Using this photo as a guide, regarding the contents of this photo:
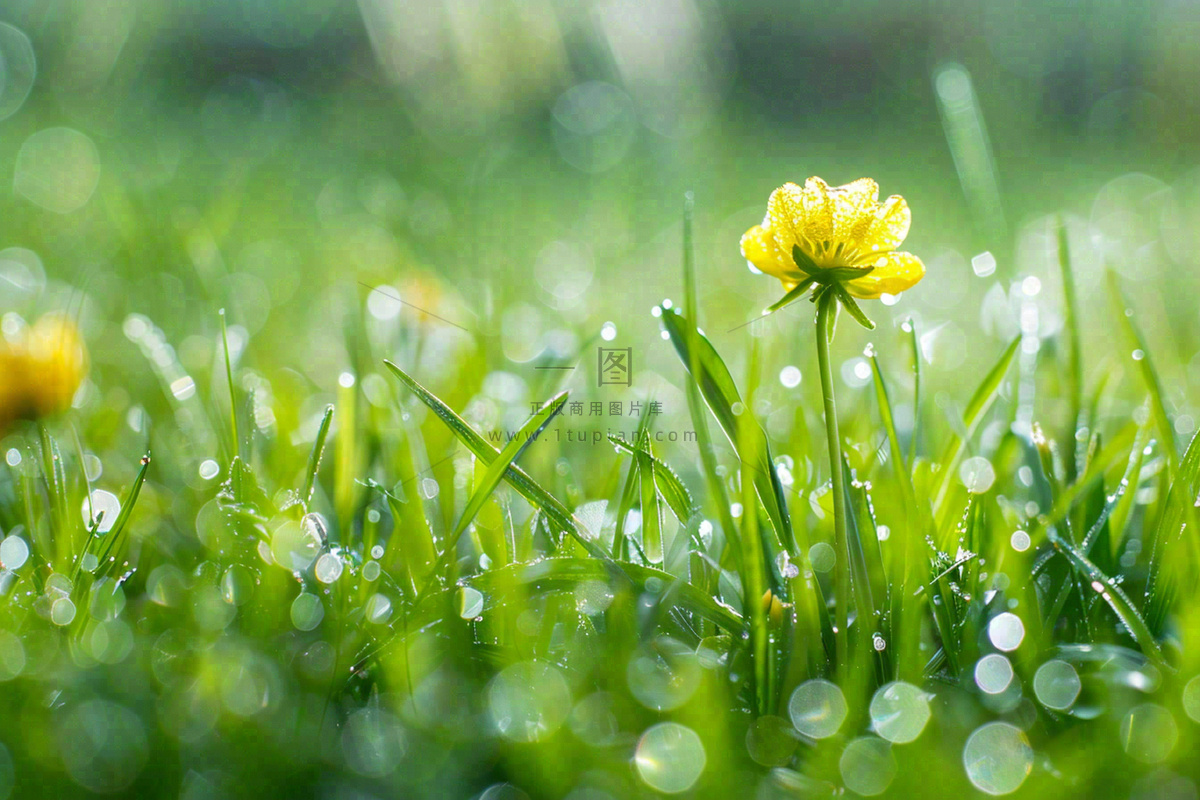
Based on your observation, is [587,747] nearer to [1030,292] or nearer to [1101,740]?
[1101,740]

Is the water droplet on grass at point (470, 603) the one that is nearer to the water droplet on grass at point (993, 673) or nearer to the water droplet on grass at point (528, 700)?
the water droplet on grass at point (528, 700)

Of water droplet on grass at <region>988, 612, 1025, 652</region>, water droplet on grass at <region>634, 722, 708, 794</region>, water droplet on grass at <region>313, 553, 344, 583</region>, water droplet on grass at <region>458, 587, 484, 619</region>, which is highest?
water droplet on grass at <region>313, 553, 344, 583</region>

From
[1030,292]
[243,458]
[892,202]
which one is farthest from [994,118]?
[243,458]

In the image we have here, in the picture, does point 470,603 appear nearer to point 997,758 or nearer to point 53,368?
point 997,758

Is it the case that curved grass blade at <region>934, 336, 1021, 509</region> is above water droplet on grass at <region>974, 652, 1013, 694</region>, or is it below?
above

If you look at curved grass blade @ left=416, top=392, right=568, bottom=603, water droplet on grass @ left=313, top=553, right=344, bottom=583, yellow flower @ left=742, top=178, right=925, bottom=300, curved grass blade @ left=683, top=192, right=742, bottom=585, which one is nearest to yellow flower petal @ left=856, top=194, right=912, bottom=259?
yellow flower @ left=742, top=178, right=925, bottom=300

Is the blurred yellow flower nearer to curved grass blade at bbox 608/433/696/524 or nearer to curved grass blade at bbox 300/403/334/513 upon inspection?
curved grass blade at bbox 300/403/334/513

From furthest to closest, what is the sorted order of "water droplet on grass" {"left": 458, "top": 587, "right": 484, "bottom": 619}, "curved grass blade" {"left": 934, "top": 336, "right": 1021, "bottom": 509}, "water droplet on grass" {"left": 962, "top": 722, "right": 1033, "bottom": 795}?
"curved grass blade" {"left": 934, "top": 336, "right": 1021, "bottom": 509}, "water droplet on grass" {"left": 458, "top": 587, "right": 484, "bottom": 619}, "water droplet on grass" {"left": 962, "top": 722, "right": 1033, "bottom": 795}
